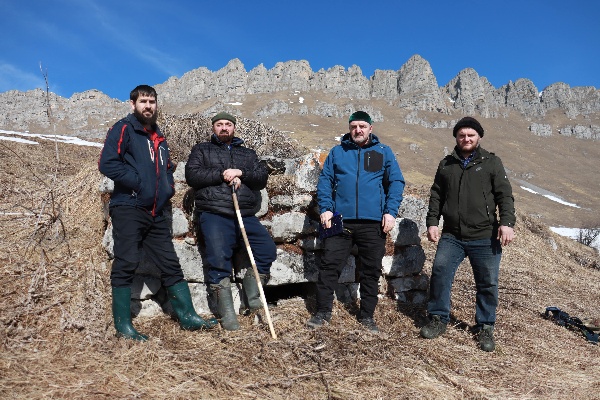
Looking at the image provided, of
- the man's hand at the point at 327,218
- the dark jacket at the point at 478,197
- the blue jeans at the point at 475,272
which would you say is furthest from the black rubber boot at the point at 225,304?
the dark jacket at the point at 478,197

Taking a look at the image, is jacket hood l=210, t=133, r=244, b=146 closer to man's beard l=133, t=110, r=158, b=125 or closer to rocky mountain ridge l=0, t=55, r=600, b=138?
man's beard l=133, t=110, r=158, b=125

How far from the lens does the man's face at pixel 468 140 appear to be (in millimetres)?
4191

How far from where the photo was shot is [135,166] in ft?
12.4

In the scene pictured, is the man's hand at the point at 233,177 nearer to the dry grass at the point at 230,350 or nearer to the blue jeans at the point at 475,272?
the dry grass at the point at 230,350

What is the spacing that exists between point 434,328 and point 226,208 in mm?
2694

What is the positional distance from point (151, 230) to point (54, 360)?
55.9 inches

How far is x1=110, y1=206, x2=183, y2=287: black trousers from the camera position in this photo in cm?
368

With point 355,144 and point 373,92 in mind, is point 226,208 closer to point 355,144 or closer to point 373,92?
point 355,144

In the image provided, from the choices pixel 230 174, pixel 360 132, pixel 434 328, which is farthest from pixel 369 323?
pixel 230 174

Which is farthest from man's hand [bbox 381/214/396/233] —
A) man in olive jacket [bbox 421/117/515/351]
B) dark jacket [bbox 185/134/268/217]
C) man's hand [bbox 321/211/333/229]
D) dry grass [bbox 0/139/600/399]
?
dark jacket [bbox 185/134/268/217]

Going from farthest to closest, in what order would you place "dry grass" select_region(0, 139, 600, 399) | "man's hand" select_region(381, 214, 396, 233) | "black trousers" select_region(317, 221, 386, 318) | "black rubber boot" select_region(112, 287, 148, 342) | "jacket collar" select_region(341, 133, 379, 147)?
"jacket collar" select_region(341, 133, 379, 147) → "black trousers" select_region(317, 221, 386, 318) → "man's hand" select_region(381, 214, 396, 233) → "black rubber boot" select_region(112, 287, 148, 342) → "dry grass" select_region(0, 139, 600, 399)

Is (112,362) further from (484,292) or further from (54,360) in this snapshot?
(484,292)

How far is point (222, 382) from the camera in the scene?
2.92 meters

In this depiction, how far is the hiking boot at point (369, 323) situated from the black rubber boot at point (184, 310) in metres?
1.65
